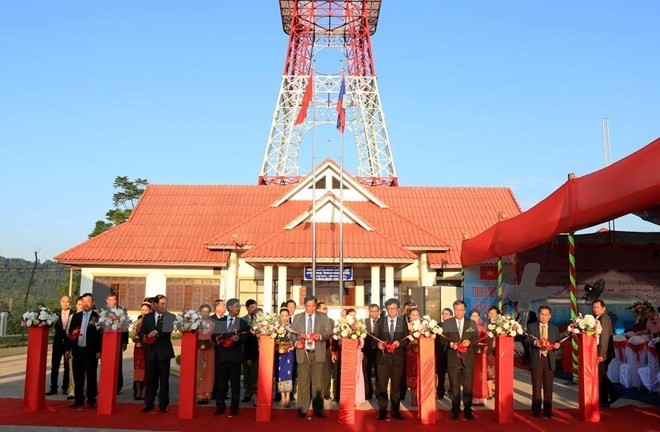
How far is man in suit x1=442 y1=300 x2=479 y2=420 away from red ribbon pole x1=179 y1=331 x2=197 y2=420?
3.58 metres

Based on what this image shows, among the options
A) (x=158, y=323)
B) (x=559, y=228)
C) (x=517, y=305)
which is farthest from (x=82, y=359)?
(x=517, y=305)

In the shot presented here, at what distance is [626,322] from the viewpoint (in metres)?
16.0

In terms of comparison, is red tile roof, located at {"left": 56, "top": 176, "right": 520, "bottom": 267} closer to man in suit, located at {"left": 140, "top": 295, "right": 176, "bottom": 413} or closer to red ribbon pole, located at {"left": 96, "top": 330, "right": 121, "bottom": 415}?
man in suit, located at {"left": 140, "top": 295, "right": 176, "bottom": 413}

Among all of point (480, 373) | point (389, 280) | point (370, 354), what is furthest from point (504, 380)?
point (389, 280)

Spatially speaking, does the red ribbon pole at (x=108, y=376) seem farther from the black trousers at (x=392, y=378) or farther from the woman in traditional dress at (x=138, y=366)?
the black trousers at (x=392, y=378)

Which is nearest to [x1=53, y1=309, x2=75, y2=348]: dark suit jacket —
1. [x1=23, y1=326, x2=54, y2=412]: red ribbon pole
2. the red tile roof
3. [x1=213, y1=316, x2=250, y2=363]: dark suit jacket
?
[x1=23, y1=326, x2=54, y2=412]: red ribbon pole

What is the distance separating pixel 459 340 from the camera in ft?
30.2

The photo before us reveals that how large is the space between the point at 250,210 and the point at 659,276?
1512 cm

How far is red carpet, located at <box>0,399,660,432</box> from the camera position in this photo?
8.32 m

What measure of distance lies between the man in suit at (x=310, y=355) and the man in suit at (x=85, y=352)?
3.13m

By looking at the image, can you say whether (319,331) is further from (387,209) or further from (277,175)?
(277,175)

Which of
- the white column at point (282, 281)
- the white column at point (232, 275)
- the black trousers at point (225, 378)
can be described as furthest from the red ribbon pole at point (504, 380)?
the white column at point (232, 275)

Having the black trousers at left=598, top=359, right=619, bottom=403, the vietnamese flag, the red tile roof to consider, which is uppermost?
the red tile roof

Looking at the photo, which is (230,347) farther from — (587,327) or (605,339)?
(605,339)
